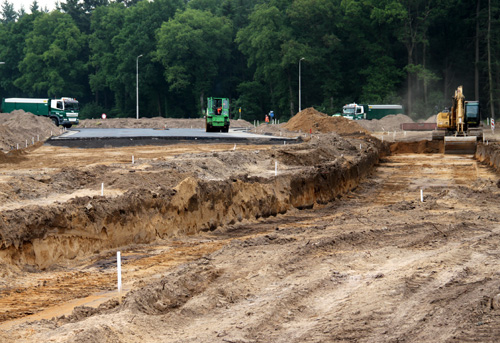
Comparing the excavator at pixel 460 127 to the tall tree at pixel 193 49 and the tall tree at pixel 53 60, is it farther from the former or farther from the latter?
the tall tree at pixel 53 60

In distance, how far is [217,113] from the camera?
141 feet

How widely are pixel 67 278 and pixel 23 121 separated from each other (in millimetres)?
36197

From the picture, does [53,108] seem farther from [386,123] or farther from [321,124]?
[386,123]

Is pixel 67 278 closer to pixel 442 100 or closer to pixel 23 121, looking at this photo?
pixel 23 121

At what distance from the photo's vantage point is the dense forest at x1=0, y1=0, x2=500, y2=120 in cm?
6862

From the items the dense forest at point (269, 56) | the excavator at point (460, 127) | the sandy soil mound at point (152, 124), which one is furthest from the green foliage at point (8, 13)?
the excavator at point (460, 127)

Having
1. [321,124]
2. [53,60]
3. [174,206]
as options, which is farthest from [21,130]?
[53,60]

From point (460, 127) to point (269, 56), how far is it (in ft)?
138

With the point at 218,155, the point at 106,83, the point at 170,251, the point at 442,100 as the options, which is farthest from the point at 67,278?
the point at 106,83

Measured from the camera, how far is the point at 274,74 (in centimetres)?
7331

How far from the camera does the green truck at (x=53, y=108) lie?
55719 mm

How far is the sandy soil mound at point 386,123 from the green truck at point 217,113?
1753 centimetres

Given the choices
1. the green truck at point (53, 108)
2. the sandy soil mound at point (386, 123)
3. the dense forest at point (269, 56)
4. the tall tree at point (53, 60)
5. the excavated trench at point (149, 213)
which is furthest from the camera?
the tall tree at point (53, 60)

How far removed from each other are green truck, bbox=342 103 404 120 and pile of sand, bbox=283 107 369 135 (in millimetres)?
15360
